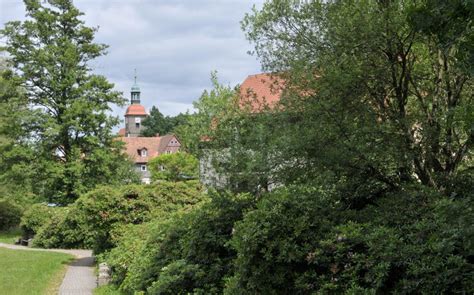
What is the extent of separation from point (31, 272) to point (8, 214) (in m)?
23.6

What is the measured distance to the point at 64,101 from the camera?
108 ft

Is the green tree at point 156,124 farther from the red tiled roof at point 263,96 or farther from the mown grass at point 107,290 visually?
the red tiled roof at point 263,96

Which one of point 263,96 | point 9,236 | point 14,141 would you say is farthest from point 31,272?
point 9,236

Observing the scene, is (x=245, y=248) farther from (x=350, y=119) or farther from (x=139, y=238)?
(x=139, y=238)

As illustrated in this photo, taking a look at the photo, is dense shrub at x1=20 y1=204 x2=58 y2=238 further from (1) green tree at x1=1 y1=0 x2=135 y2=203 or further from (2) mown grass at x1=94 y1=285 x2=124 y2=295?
(2) mown grass at x1=94 y1=285 x2=124 y2=295

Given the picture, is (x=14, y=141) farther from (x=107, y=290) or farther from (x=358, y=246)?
(x=358, y=246)

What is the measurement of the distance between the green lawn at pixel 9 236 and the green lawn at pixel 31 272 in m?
10.3

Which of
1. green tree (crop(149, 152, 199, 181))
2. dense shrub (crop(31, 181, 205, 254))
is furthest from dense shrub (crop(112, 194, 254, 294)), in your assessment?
green tree (crop(149, 152, 199, 181))

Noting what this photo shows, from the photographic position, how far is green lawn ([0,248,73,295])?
485 inches

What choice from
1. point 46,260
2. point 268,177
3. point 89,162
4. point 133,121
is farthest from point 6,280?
point 133,121

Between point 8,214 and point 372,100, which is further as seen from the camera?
point 8,214

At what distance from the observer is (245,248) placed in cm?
527

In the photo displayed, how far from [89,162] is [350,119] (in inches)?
1106

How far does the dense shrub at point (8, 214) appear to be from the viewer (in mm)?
36375
